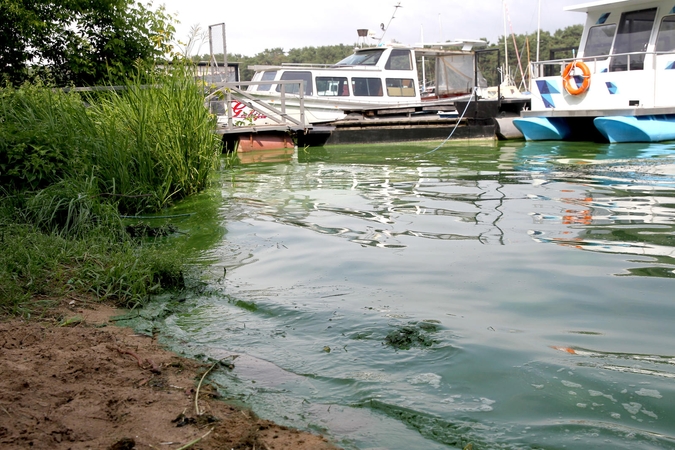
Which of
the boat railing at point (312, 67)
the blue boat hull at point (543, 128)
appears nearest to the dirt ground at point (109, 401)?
the blue boat hull at point (543, 128)

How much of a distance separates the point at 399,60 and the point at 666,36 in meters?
7.24

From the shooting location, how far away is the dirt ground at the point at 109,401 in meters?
2.45

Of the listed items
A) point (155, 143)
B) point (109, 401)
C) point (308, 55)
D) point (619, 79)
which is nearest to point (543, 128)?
point (619, 79)

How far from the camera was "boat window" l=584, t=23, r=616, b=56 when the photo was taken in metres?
15.9

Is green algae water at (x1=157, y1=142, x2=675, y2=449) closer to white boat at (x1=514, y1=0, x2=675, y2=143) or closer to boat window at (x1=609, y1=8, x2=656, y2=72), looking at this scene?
white boat at (x1=514, y1=0, x2=675, y2=143)

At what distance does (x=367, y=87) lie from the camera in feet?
63.6

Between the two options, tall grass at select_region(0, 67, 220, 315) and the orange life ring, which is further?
the orange life ring

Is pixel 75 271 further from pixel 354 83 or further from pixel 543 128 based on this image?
pixel 354 83

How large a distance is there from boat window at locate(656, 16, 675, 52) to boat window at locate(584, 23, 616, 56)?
110 centimetres

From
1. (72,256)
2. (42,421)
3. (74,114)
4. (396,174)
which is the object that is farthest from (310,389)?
(396,174)

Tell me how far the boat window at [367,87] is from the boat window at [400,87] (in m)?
0.36

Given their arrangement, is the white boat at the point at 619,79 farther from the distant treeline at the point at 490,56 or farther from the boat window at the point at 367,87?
the distant treeline at the point at 490,56

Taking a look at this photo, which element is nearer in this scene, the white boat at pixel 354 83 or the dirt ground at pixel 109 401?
the dirt ground at pixel 109 401

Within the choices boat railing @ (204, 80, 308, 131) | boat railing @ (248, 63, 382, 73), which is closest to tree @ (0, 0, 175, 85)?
boat railing @ (204, 80, 308, 131)
